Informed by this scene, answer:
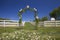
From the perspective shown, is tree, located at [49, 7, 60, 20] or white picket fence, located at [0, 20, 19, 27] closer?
white picket fence, located at [0, 20, 19, 27]

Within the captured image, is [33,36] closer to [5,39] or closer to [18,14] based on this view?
[5,39]

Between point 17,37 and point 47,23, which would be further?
point 47,23

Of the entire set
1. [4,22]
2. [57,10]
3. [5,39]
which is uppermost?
[57,10]

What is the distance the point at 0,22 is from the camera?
51.6 feet

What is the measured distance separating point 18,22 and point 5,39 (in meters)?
A: 11.3

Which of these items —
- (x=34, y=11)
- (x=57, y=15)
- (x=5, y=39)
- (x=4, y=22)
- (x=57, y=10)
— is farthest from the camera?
(x=57, y=10)

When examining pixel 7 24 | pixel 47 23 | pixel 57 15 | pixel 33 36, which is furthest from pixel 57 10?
pixel 33 36

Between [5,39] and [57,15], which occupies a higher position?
[57,15]

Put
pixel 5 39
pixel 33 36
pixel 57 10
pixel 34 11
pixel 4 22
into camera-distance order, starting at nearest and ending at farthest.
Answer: pixel 5 39 → pixel 33 36 → pixel 34 11 → pixel 4 22 → pixel 57 10

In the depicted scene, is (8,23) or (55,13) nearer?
(8,23)

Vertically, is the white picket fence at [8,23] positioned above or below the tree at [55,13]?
below

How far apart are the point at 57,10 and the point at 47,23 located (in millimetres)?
7308

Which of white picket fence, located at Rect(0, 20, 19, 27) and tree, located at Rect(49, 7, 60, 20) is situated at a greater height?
tree, located at Rect(49, 7, 60, 20)

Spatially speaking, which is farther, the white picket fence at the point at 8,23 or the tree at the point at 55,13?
the tree at the point at 55,13
